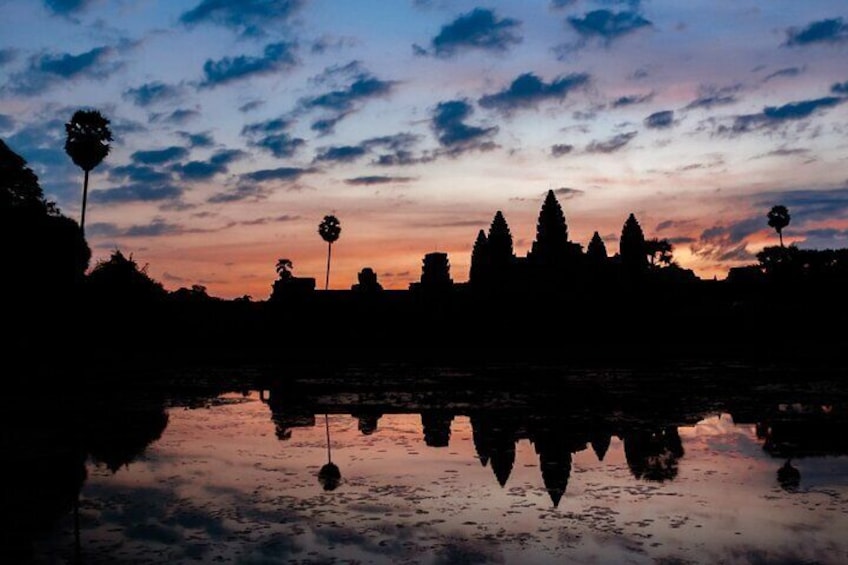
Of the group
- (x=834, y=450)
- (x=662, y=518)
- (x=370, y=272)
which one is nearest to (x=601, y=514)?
(x=662, y=518)

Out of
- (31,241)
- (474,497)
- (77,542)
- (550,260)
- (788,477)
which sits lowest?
(77,542)

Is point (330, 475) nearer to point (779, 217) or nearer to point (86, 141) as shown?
point (86, 141)

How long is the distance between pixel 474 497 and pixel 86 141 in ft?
158

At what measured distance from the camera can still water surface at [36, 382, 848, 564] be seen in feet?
27.4

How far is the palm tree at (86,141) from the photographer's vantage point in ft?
167

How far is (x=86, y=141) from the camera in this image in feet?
A: 167

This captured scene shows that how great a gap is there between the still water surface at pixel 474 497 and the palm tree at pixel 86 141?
129 ft

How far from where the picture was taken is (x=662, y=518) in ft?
31.0

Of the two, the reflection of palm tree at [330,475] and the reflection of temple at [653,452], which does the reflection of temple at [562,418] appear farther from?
the reflection of palm tree at [330,475]

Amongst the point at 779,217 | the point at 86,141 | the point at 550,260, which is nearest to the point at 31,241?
the point at 86,141

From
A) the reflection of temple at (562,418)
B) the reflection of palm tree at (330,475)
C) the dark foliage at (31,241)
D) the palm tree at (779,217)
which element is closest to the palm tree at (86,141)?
the dark foliage at (31,241)

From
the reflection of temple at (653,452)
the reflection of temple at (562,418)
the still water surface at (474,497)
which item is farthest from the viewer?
the reflection of temple at (562,418)

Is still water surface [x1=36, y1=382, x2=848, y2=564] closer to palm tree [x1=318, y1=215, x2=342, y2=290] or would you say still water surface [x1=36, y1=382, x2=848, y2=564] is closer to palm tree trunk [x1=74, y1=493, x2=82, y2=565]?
palm tree trunk [x1=74, y1=493, x2=82, y2=565]

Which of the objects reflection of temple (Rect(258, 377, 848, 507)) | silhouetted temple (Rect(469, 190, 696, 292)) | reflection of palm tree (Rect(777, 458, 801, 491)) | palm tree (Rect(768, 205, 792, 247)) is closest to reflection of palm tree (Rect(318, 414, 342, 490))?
reflection of temple (Rect(258, 377, 848, 507))
